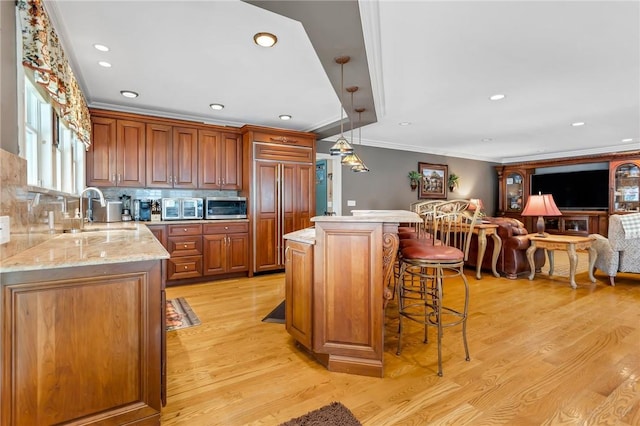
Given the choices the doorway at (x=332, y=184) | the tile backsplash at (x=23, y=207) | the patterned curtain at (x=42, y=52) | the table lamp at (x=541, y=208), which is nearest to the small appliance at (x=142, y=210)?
the tile backsplash at (x=23, y=207)

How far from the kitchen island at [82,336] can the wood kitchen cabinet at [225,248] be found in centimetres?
280

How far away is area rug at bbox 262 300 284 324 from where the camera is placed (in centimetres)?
290

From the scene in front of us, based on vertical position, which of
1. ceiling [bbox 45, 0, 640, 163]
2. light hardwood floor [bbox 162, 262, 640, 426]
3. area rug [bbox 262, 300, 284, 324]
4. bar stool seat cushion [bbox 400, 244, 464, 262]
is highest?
ceiling [bbox 45, 0, 640, 163]

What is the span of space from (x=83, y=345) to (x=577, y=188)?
9.63 metres

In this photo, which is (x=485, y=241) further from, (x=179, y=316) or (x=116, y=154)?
(x=116, y=154)

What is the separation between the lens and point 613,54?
2.66 m

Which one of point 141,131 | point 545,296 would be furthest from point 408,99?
point 141,131

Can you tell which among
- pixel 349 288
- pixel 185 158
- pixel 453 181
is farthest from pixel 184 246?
pixel 453 181

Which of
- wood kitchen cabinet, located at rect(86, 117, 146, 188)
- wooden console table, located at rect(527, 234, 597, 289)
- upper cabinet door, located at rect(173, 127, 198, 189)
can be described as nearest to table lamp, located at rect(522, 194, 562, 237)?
wooden console table, located at rect(527, 234, 597, 289)

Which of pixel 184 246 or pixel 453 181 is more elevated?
pixel 453 181

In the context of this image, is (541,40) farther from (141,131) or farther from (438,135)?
(141,131)

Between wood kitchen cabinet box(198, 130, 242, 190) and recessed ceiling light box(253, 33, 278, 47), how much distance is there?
2.32 metres

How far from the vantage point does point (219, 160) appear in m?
4.59

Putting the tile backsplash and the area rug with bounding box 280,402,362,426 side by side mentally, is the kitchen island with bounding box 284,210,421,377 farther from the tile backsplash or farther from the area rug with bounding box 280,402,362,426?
the tile backsplash
